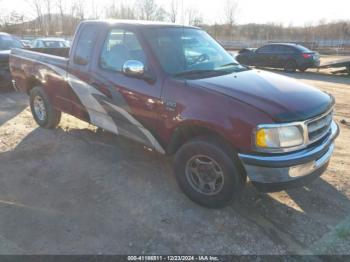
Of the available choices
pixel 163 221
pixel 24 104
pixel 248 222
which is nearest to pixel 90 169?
pixel 163 221

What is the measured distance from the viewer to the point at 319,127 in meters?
3.31

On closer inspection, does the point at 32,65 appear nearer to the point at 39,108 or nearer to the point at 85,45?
the point at 39,108

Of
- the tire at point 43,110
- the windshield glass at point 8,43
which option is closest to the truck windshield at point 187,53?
the tire at point 43,110

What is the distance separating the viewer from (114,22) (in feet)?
14.1

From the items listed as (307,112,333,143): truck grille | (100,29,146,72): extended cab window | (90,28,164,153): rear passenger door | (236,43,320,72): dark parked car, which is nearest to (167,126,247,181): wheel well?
(90,28,164,153): rear passenger door

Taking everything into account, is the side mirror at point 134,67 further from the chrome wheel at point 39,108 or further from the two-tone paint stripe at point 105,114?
the chrome wheel at point 39,108

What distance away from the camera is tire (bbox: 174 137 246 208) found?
3221 mm

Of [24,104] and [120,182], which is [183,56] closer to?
[120,182]

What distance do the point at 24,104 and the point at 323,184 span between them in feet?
23.1

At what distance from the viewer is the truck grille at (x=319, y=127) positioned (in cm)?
316

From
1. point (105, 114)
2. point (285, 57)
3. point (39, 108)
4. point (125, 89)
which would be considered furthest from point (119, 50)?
point (285, 57)

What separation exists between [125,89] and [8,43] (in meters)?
7.82

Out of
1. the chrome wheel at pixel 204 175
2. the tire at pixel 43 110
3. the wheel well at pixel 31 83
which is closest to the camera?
the chrome wheel at pixel 204 175

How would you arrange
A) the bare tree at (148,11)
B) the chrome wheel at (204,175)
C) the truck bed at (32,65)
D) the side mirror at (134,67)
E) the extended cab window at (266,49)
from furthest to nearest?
the bare tree at (148,11) → the extended cab window at (266,49) → the truck bed at (32,65) → the side mirror at (134,67) → the chrome wheel at (204,175)
